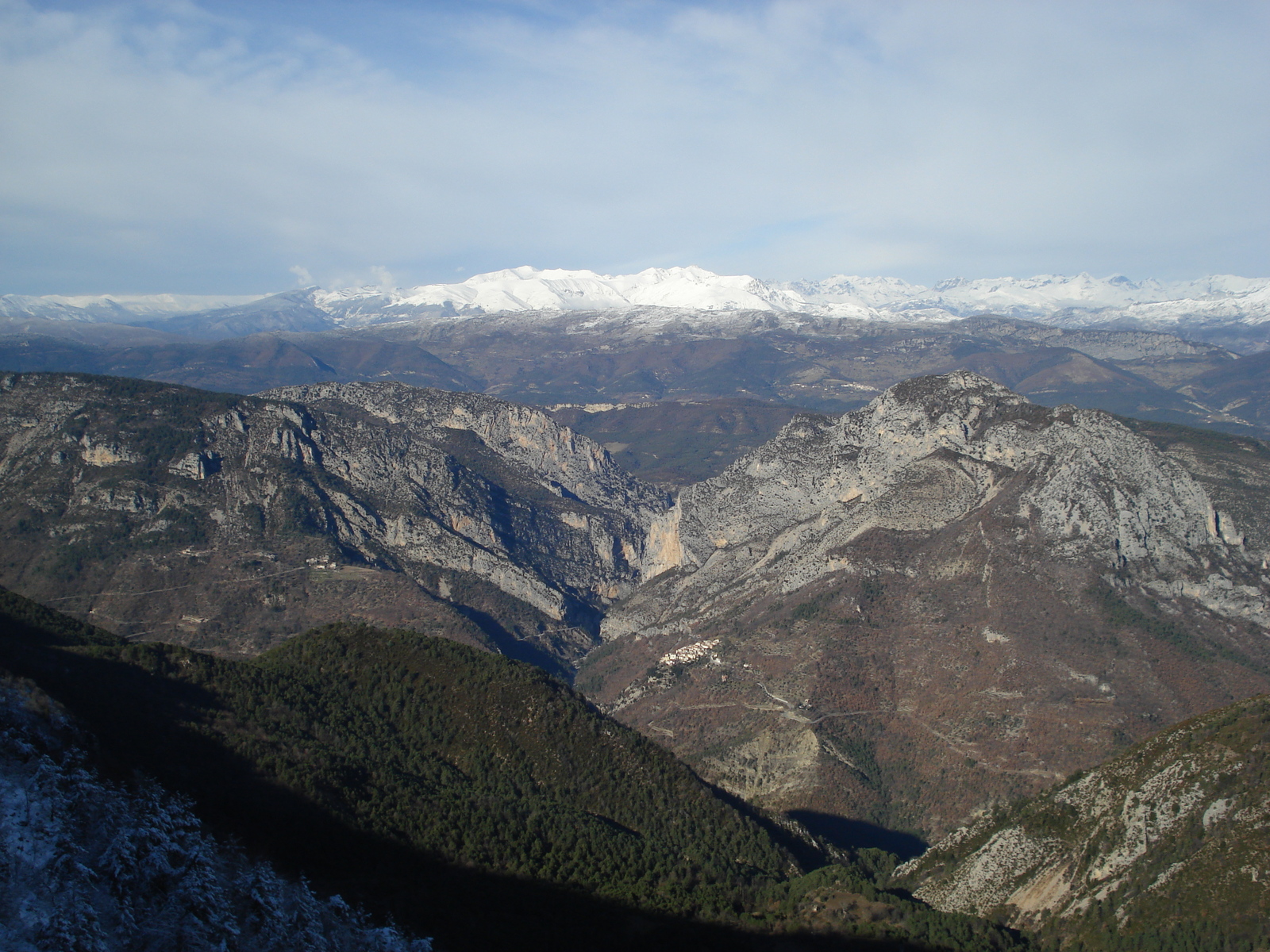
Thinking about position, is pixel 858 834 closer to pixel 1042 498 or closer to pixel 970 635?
pixel 970 635

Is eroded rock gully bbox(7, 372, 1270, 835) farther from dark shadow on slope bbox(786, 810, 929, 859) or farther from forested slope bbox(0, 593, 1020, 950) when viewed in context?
forested slope bbox(0, 593, 1020, 950)

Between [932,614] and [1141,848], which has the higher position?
[932,614]

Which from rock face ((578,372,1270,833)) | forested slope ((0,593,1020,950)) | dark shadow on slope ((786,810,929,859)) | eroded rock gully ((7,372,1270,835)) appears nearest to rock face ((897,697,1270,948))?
forested slope ((0,593,1020,950))

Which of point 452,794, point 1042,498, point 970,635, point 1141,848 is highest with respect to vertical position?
point 1042,498

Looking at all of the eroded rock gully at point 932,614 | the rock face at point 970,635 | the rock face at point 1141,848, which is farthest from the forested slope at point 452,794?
the eroded rock gully at point 932,614

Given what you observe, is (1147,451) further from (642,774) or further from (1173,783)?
(642,774)

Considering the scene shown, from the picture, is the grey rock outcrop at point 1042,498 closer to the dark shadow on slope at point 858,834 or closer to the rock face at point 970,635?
the rock face at point 970,635

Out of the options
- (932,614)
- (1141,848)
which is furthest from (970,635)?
(1141,848)

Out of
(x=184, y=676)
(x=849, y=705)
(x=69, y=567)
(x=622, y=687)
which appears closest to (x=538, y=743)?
(x=184, y=676)
